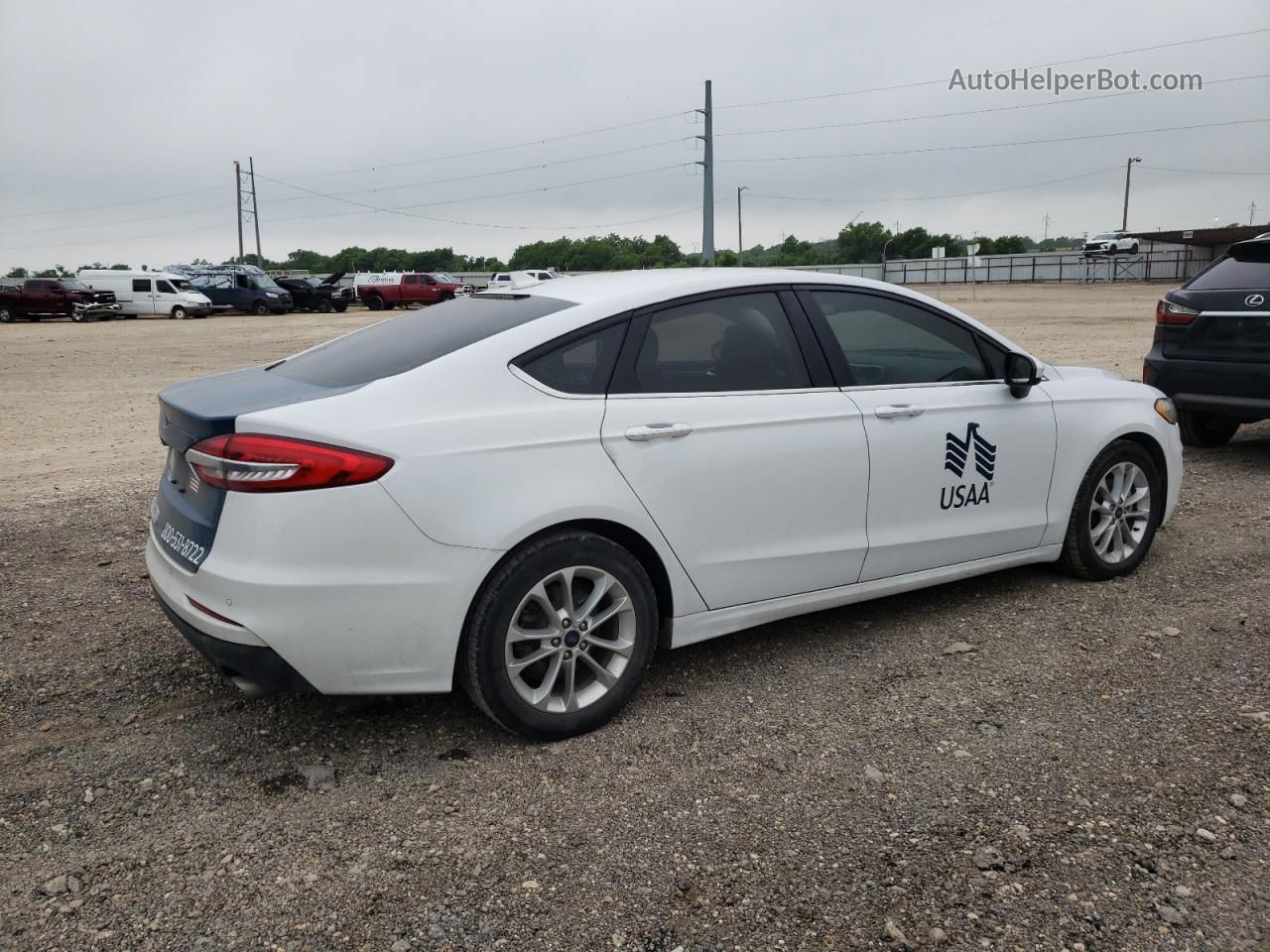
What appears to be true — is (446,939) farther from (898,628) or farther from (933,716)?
(898,628)

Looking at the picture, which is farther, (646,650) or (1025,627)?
(1025,627)

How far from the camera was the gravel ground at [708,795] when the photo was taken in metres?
2.57

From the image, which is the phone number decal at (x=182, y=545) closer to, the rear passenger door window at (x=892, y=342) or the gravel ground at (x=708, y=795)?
the gravel ground at (x=708, y=795)

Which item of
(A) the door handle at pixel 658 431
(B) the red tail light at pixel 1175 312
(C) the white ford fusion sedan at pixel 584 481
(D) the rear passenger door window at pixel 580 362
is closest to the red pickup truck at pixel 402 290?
(B) the red tail light at pixel 1175 312

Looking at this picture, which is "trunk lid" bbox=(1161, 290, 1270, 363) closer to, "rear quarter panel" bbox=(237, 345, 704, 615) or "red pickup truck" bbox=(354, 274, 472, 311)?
"rear quarter panel" bbox=(237, 345, 704, 615)

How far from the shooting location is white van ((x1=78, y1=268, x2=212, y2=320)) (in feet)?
128

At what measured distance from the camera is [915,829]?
2.95 metres

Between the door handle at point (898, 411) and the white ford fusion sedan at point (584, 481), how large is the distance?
0.04ft

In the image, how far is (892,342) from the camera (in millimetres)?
4375

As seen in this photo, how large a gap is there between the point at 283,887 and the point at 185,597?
40.1 inches

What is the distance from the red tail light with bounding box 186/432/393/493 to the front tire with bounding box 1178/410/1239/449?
25.5 feet

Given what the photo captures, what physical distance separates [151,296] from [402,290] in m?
9.63

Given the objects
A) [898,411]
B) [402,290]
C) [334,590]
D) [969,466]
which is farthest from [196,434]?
[402,290]

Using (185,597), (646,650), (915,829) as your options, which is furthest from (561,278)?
(915,829)
